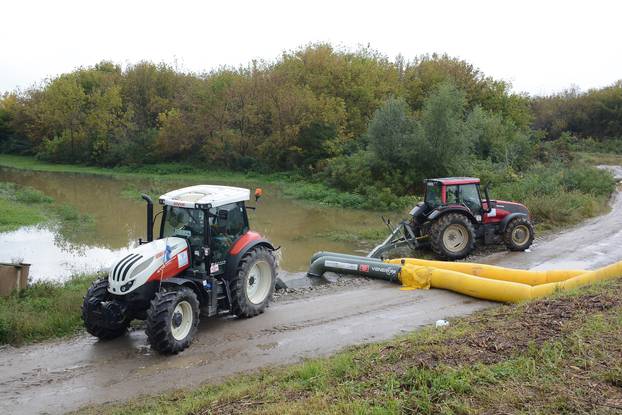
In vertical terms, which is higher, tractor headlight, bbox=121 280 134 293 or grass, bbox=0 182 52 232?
tractor headlight, bbox=121 280 134 293

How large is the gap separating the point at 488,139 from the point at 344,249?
17675mm

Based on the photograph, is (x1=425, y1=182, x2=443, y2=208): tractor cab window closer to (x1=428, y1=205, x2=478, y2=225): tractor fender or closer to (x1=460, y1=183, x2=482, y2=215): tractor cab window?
(x1=428, y1=205, x2=478, y2=225): tractor fender

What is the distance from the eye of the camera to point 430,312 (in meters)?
10.3

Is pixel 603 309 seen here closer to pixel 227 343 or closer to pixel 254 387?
pixel 254 387

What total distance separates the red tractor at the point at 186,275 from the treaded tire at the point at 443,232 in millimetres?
5464

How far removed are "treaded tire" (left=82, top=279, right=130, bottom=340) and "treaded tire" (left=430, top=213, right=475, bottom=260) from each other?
27.1ft

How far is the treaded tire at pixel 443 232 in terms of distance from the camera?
14.3 metres

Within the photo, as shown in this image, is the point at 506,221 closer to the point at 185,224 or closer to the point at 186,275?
the point at 185,224


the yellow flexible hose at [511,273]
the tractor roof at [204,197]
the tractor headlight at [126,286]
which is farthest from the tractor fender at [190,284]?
the yellow flexible hose at [511,273]

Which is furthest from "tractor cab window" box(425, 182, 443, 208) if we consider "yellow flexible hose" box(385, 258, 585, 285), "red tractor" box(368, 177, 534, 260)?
"yellow flexible hose" box(385, 258, 585, 285)

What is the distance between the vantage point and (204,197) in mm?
9195

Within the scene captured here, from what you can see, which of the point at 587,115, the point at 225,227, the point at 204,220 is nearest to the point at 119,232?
the point at 225,227

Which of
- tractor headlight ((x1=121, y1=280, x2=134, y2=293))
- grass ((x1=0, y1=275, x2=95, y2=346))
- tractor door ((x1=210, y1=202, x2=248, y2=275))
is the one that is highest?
tractor door ((x1=210, y1=202, x2=248, y2=275))

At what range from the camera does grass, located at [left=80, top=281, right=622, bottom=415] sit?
4.96m
